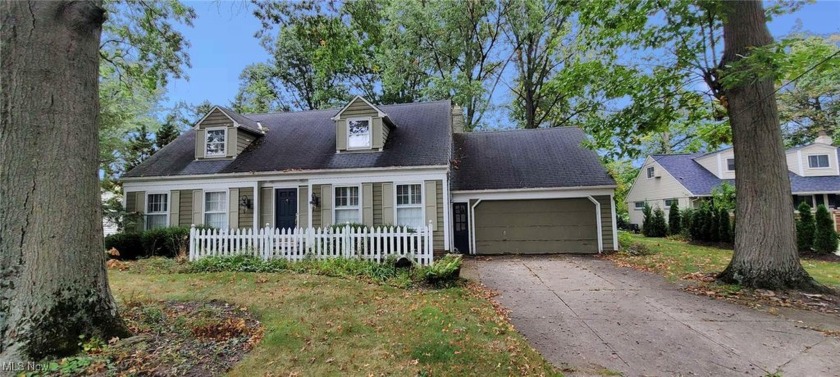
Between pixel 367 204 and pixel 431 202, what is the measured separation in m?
2.04

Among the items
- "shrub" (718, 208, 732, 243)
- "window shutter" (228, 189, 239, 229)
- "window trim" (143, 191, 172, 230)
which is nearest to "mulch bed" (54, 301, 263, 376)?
"window shutter" (228, 189, 239, 229)

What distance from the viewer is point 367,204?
12.1 metres

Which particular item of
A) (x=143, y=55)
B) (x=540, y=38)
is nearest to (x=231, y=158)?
(x=143, y=55)

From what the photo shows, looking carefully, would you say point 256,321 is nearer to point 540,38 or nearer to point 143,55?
point 143,55

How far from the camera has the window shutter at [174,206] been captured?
42.3ft

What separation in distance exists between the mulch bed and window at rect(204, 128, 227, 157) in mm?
9740

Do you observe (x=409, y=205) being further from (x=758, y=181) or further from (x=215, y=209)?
(x=758, y=181)

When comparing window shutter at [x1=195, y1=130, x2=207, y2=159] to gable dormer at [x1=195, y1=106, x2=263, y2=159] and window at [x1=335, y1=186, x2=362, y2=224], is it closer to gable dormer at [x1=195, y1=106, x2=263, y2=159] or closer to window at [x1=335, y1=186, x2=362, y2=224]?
gable dormer at [x1=195, y1=106, x2=263, y2=159]

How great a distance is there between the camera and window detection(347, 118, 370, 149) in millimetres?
13266

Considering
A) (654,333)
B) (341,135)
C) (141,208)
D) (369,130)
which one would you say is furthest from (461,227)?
(141,208)

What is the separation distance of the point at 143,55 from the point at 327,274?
8.03 meters

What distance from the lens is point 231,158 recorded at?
1373 centimetres

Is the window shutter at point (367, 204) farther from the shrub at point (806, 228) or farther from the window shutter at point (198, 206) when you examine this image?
the shrub at point (806, 228)

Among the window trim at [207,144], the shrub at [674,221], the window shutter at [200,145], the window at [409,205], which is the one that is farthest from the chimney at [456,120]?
the shrub at [674,221]
